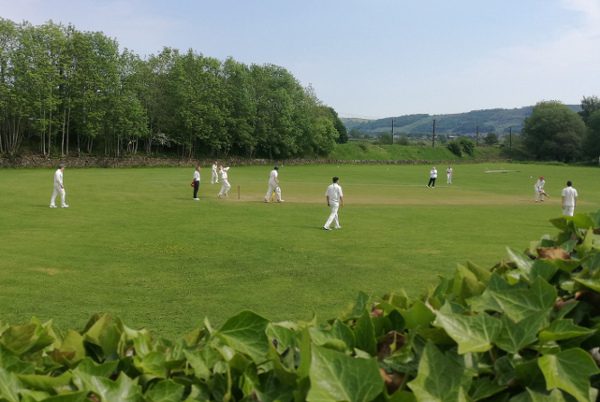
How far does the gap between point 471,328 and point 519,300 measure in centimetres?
29

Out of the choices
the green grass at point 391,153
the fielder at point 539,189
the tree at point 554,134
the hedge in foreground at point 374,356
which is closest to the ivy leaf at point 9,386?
the hedge in foreground at point 374,356

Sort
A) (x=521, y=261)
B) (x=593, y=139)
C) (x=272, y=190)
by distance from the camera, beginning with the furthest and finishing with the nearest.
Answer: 1. (x=593, y=139)
2. (x=272, y=190)
3. (x=521, y=261)

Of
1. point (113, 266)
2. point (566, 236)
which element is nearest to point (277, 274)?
point (113, 266)

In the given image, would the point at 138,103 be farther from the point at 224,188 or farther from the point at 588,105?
the point at 588,105

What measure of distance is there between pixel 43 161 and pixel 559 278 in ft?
220

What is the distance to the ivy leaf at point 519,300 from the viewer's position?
1.89 metres

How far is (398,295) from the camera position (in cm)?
255

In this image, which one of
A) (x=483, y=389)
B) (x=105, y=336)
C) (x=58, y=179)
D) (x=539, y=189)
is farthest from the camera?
(x=539, y=189)

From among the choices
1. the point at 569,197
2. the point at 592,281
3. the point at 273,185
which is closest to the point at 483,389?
the point at 592,281

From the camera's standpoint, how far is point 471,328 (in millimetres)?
1762

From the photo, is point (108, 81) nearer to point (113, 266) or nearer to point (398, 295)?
point (113, 266)

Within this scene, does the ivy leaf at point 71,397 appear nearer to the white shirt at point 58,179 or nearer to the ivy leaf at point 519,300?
the ivy leaf at point 519,300

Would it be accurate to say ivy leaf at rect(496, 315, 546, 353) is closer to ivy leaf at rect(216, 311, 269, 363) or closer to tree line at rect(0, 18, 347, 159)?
ivy leaf at rect(216, 311, 269, 363)

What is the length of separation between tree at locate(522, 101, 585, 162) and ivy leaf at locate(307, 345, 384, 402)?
386 feet
